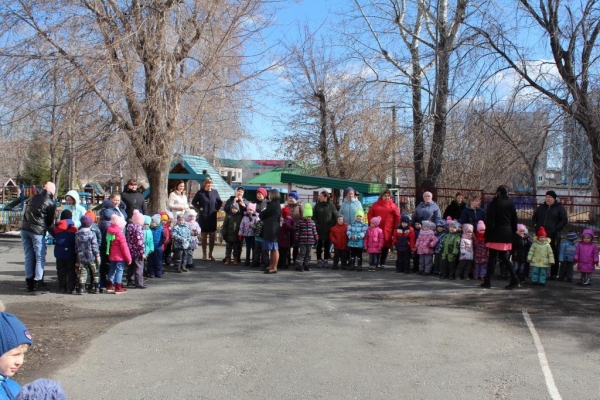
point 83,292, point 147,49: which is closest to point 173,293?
point 83,292

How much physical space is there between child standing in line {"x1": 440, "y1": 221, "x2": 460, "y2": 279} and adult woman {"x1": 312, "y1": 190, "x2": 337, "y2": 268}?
7.85 ft

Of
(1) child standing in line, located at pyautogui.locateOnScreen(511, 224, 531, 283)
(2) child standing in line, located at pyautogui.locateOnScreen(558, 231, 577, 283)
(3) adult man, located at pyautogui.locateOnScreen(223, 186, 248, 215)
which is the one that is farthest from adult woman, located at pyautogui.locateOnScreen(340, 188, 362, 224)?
(2) child standing in line, located at pyautogui.locateOnScreen(558, 231, 577, 283)

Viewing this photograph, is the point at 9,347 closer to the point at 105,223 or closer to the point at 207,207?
the point at 105,223

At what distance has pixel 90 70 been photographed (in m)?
12.6

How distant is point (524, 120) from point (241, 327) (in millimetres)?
9666

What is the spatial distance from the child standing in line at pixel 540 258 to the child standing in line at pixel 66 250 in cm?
786

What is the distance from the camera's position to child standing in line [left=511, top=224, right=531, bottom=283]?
33.8 ft

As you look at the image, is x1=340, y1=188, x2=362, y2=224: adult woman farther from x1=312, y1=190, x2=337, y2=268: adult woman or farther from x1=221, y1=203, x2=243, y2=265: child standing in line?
x1=221, y1=203, x2=243, y2=265: child standing in line

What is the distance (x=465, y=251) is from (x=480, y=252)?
12.8 inches

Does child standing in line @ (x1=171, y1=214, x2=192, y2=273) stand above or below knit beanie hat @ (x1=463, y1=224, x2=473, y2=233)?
below

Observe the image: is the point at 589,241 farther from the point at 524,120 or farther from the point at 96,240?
the point at 96,240

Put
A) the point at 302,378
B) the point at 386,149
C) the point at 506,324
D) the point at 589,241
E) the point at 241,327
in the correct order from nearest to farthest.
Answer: the point at 302,378
the point at 241,327
the point at 506,324
the point at 589,241
the point at 386,149

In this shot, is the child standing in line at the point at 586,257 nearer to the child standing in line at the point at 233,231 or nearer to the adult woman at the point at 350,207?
the adult woman at the point at 350,207

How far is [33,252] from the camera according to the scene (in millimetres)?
8570
